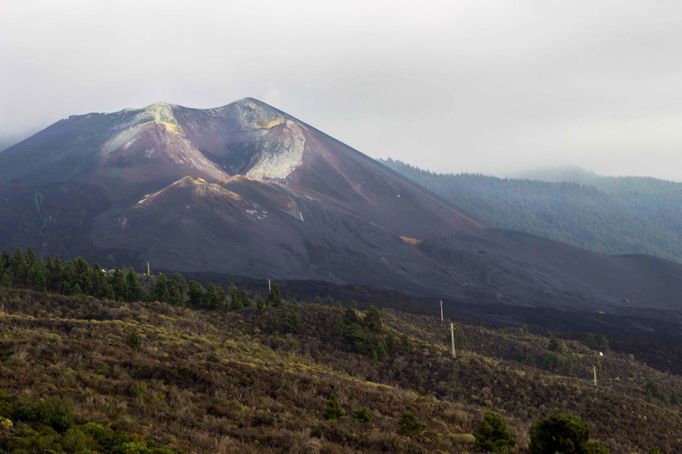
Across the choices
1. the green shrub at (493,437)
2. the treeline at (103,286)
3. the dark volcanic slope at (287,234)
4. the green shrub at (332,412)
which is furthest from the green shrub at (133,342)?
the dark volcanic slope at (287,234)

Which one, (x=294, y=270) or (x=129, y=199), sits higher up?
(x=129, y=199)

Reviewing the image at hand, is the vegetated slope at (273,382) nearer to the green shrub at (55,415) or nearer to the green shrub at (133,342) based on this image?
the green shrub at (133,342)

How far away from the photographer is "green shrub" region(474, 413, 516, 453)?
19672mm

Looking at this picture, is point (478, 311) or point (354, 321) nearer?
point (354, 321)

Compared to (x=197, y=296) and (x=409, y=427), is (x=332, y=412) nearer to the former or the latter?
(x=409, y=427)

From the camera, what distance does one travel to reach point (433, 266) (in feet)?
491

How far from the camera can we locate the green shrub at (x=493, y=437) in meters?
19.7

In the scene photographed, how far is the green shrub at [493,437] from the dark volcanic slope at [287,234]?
108224mm

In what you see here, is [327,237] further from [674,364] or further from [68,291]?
[68,291]

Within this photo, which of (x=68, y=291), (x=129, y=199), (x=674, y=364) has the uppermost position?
(x=129, y=199)

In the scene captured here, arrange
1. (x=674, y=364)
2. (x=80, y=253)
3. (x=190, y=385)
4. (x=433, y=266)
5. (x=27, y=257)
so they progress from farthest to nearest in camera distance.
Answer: (x=433, y=266)
(x=80, y=253)
(x=674, y=364)
(x=27, y=257)
(x=190, y=385)

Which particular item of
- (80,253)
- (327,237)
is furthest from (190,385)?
(327,237)

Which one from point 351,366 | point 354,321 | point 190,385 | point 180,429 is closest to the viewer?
point 180,429

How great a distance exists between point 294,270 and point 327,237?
875 inches
